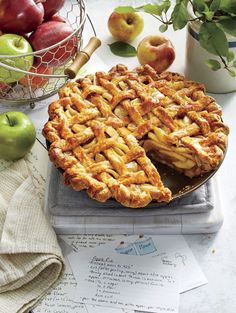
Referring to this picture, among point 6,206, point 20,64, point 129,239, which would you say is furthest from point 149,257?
point 20,64

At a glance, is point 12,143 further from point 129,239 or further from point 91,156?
point 129,239

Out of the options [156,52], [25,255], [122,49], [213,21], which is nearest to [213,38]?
[213,21]

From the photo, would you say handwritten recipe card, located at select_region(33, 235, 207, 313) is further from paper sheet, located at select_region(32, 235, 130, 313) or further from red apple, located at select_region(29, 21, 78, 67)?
red apple, located at select_region(29, 21, 78, 67)

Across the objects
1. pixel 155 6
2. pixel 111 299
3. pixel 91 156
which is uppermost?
pixel 155 6

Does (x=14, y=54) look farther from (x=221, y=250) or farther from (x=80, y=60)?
(x=221, y=250)

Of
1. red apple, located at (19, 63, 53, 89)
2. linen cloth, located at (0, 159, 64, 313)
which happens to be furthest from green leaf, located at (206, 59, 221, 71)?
linen cloth, located at (0, 159, 64, 313)

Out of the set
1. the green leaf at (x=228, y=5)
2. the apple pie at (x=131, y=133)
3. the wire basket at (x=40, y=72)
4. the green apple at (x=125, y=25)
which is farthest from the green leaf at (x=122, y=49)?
the green leaf at (x=228, y=5)
